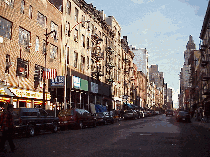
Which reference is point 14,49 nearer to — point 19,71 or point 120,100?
point 19,71

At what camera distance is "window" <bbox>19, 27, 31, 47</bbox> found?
29.3 m

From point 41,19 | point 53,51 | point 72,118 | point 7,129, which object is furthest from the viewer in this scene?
point 53,51

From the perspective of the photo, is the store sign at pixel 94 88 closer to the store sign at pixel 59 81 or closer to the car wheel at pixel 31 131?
the store sign at pixel 59 81

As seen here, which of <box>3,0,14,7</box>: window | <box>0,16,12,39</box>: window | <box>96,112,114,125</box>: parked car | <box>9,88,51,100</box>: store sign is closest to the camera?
<box>0,16,12,39</box>: window

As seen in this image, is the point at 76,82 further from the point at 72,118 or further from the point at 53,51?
the point at 72,118

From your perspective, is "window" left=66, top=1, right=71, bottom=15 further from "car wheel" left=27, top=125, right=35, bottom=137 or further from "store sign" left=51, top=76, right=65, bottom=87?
"car wheel" left=27, top=125, right=35, bottom=137

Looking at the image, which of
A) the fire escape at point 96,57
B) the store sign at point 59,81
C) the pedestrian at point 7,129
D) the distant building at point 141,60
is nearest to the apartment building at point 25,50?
the store sign at point 59,81

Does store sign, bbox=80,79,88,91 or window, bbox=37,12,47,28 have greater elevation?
window, bbox=37,12,47,28

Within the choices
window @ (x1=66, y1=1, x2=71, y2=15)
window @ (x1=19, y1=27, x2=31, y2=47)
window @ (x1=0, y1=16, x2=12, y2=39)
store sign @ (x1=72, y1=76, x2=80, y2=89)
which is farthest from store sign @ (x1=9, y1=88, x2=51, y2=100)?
window @ (x1=66, y1=1, x2=71, y2=15)

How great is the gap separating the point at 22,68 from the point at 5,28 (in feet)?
15.3

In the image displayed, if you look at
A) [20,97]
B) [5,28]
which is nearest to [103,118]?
[20,97]

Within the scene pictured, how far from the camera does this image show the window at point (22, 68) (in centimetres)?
2871

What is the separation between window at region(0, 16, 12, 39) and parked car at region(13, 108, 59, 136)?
9.63 m

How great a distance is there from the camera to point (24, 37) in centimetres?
3011
